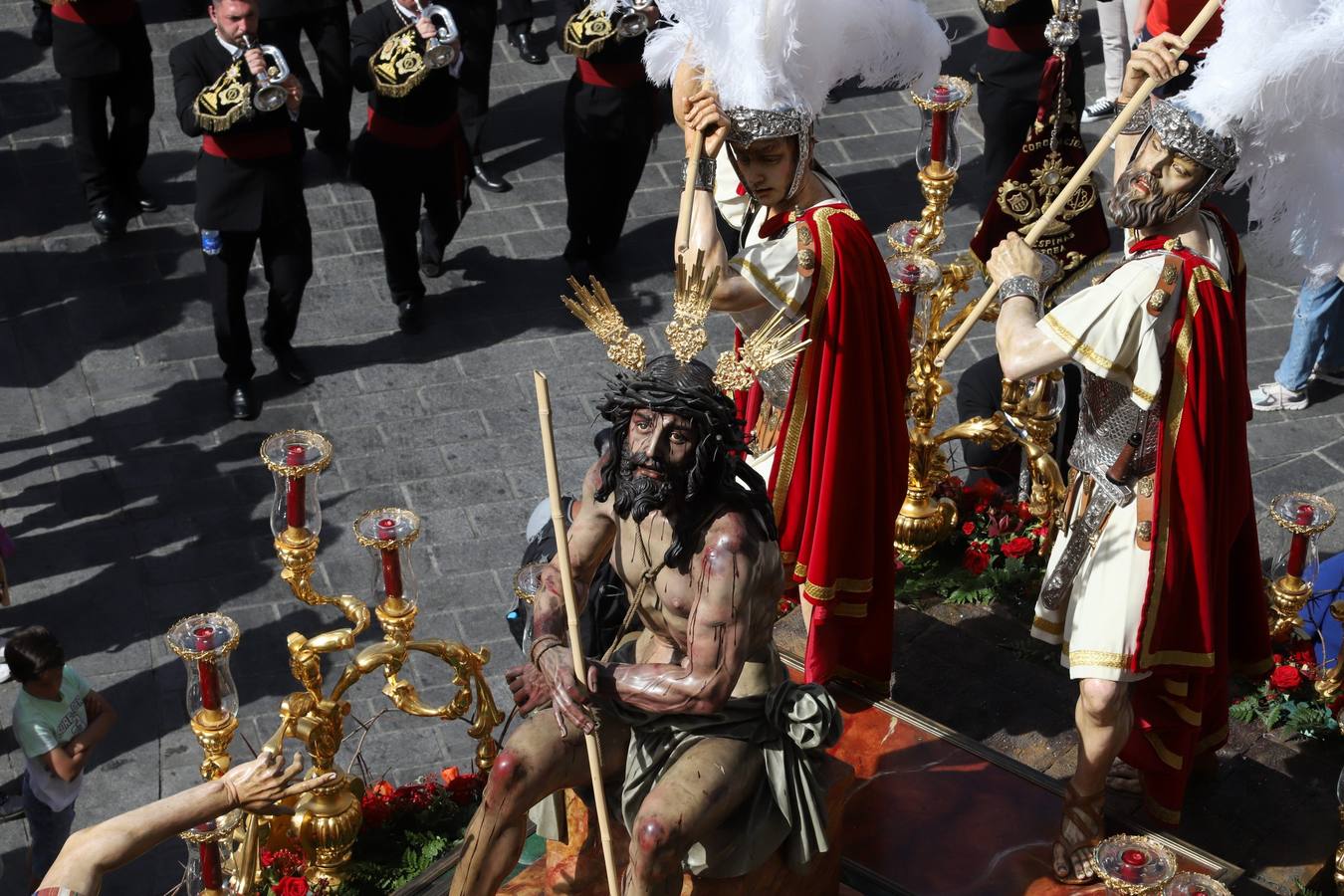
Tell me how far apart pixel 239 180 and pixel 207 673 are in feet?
15.7

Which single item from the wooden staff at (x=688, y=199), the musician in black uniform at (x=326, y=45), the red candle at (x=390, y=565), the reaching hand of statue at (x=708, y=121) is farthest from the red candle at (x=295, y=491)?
the musician in black uniform at (x=326, y=45)

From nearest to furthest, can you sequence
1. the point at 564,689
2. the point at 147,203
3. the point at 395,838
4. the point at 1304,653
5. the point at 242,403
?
the point at 564,689, the point at 395,838, the point at 1304,653, the point at 242,403, the point at 147,203

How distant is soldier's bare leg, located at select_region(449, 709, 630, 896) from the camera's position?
6.56 meters

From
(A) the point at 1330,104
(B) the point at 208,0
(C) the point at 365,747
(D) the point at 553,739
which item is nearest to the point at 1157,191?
(A) the point at 1330,104

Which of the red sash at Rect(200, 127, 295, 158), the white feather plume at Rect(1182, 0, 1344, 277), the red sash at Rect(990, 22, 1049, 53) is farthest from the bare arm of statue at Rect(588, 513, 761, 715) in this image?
the red sash at Rect(990, 22, 1049, 53)

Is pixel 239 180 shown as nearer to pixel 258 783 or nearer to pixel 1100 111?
pixel 258 783

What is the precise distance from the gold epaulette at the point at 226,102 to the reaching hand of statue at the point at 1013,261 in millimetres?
4725

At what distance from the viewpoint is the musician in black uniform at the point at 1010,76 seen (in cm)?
1204

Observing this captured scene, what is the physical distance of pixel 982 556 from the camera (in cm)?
929

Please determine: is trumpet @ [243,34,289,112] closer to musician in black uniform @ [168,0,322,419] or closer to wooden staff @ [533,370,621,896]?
musician in black uniform @ [168,0,322,419]

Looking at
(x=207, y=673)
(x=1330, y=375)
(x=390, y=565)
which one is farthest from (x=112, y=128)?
(x=1330, y=375)

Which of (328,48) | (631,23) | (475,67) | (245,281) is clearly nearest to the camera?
(245,281)

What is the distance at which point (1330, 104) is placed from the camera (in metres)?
6.82

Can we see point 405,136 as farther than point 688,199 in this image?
Yes
